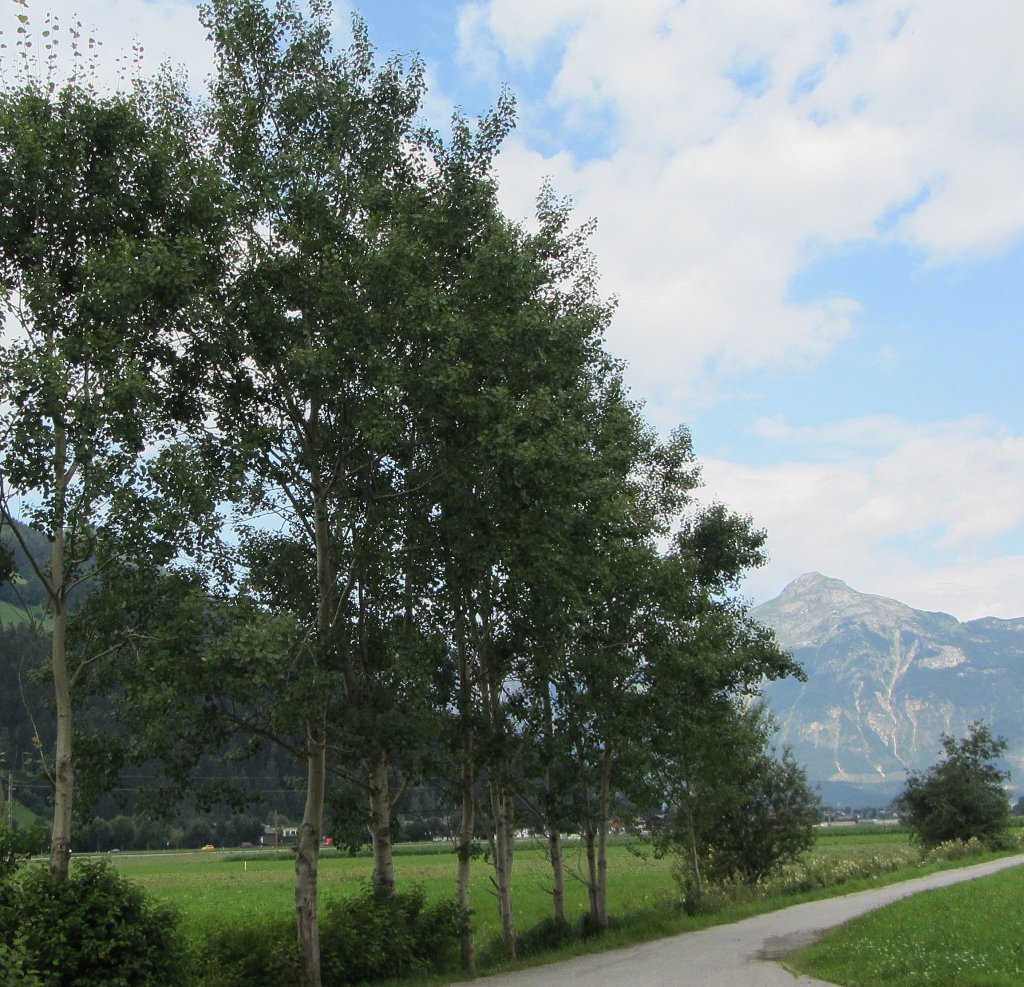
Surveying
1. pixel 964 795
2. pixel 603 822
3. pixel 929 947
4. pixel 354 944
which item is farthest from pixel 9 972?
pixel 964 795

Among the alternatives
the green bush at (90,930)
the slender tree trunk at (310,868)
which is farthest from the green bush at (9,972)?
the slender tree trunk at (310,868)

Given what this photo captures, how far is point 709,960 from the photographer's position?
64.2ft

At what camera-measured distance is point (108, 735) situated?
1719cm

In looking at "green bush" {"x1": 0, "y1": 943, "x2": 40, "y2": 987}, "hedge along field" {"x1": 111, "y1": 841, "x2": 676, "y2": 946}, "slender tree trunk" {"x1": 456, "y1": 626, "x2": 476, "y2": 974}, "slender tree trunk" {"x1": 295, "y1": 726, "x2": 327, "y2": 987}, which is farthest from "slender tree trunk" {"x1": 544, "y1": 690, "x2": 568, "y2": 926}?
"green bush" {"x1": 0, "y1": 943, "x2": 40, "y2": 987}

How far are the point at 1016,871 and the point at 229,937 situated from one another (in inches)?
1286

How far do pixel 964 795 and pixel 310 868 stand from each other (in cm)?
5150

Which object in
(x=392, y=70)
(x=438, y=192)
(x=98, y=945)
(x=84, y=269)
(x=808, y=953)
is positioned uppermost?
(x=392, y=70)

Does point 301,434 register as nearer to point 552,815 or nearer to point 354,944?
point 354,944

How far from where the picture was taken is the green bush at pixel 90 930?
1298 centimetres

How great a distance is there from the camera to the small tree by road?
58469 millimetres

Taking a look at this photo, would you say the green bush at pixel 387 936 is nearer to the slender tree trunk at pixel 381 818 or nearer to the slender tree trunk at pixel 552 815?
the slender tree trunk at pixel 381 818

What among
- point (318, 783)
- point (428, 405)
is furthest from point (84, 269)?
point (318, 783)

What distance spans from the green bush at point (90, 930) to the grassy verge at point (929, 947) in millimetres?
10190

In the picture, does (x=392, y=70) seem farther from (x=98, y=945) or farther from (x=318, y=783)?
(x=98, y=945)
